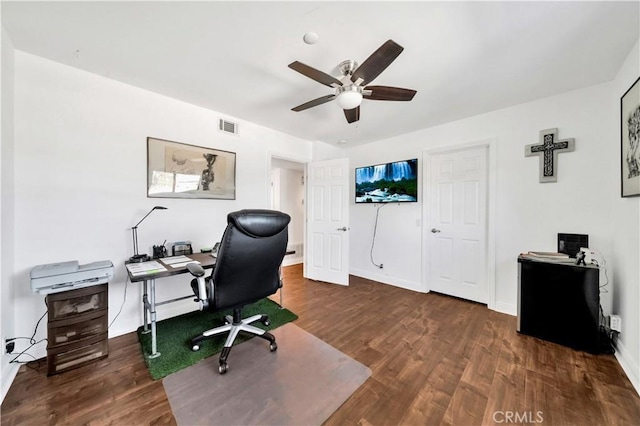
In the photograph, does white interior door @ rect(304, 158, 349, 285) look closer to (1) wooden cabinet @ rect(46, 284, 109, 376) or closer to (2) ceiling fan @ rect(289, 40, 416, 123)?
(2) ceiling fan @ rect(289, 40, 416, 123)

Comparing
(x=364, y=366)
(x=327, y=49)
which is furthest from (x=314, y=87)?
(x=364, y=366)

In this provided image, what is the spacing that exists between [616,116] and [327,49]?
269 centimetres

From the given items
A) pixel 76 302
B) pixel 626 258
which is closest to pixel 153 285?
pixel 76 302

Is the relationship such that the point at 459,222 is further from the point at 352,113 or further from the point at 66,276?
the point at 66,276

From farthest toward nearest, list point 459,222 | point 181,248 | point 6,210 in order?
1. point 459,222
2. point 181,248
3. point 6,210

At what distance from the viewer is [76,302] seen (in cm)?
177

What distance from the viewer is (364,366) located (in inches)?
70.9

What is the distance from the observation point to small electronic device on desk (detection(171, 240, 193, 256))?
2.51 m

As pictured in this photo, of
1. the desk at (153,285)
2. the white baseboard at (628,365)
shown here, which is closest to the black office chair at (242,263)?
the desk at (153,285)

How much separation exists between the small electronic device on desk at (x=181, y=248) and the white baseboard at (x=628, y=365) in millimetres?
3805

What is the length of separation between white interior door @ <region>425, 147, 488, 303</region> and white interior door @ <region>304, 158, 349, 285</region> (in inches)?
49.9

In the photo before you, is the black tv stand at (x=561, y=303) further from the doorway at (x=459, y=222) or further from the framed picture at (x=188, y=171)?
the framed picture at (x=188, y=171)

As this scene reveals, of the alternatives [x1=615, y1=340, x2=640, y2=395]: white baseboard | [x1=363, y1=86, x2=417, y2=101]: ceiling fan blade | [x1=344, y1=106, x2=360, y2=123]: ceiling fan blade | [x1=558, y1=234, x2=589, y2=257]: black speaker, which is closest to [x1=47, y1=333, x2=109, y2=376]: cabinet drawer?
[x1=344, y1=106, x2=360, y2=123]: ceiling fan blade

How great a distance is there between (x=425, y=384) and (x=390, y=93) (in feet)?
7.34
